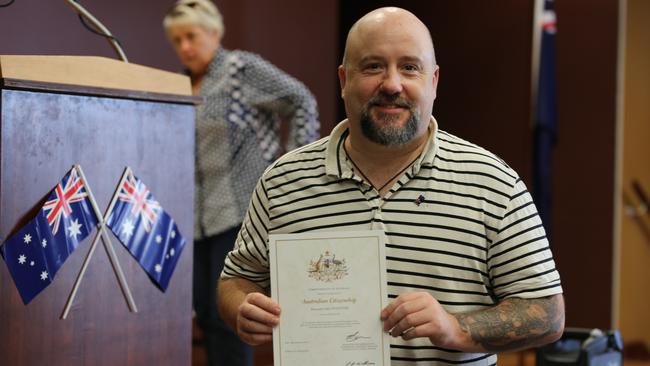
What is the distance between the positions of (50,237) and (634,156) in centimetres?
465

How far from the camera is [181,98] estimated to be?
8.21 feet

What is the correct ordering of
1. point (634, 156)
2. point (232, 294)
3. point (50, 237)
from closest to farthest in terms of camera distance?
point (232, 294) → point (50, 237) → point (634, 156)

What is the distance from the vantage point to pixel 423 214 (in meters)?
1.85

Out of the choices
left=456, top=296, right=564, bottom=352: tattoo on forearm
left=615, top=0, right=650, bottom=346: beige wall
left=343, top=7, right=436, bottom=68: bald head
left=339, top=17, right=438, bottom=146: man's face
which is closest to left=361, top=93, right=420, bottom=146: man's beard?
left=339, top=17, right=438, bottom=146: man's face

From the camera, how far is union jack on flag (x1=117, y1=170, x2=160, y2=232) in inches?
91.3

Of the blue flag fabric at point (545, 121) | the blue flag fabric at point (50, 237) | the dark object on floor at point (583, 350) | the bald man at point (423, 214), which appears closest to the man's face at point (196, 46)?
the blue flag fabric at point (50, 237)

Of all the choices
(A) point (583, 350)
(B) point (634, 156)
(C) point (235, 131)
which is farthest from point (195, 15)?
(B) point (634, 156)

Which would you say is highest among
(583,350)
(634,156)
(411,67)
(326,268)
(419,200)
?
(634,156)

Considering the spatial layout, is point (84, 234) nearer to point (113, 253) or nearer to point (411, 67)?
point (113, 253)

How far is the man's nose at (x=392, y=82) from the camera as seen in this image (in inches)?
71.4

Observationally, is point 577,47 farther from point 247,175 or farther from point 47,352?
point 47,352

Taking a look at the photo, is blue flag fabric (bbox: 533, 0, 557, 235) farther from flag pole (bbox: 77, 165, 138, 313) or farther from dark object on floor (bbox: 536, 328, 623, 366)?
flag pole (bbox: 77, 165, 138, 313)

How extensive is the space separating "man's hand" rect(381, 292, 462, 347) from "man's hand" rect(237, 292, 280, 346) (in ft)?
0.67
